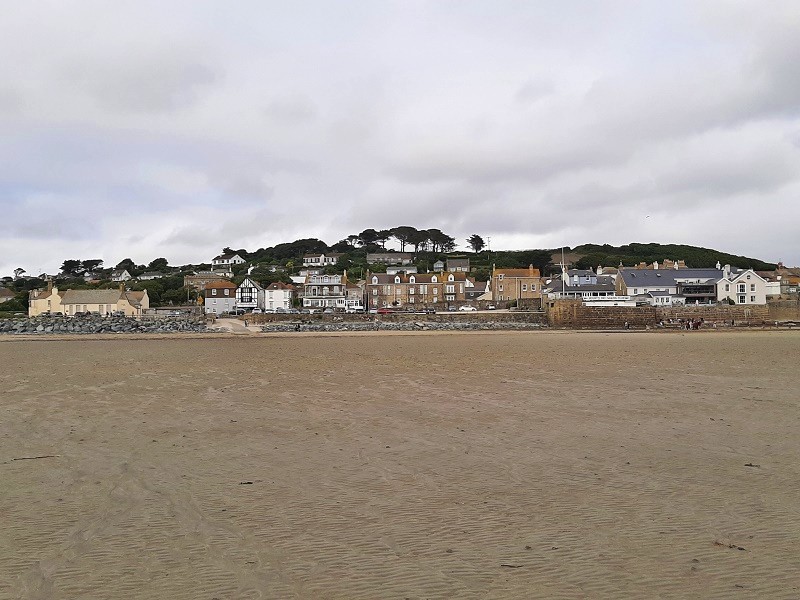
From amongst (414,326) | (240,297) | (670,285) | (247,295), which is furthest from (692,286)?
(240,297)

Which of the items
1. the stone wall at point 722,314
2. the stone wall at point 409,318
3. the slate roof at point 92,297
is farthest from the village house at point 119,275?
the stone wall at point 722,314

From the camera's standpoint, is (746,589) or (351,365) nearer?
(746,589)

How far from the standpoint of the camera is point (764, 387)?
44.6ft

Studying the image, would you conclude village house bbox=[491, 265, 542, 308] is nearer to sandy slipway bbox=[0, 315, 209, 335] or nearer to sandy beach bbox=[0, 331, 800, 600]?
sandy slipway bbox=[0, 315, 209, 335]

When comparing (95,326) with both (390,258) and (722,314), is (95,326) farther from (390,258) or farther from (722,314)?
(390,258)

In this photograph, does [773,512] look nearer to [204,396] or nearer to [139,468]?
[139,468]

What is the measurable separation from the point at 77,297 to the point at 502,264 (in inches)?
2991

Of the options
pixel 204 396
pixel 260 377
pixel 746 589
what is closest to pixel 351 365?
pixel 260 377

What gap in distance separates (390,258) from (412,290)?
49804mm

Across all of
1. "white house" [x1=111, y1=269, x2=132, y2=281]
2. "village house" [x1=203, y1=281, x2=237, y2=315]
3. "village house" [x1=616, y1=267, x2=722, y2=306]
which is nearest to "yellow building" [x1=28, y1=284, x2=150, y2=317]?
"village house" [x1=203, y1=281, x2=237, y2=315]

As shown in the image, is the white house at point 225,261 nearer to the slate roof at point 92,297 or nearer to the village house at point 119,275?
the village house at point 119,275

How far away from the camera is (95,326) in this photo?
164 ft

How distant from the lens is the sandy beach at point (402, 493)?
4.16 metres

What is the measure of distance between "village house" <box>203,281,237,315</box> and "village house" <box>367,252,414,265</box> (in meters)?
50.6
